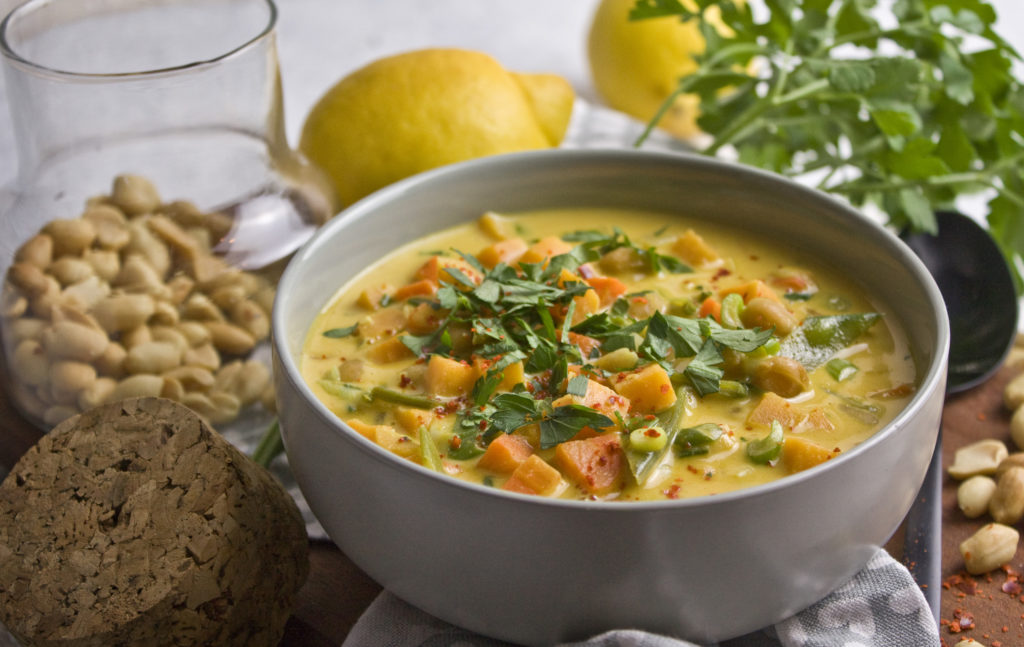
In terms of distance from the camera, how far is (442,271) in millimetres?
2486

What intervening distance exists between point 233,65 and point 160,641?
147 cm

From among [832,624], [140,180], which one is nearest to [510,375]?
[832,624]

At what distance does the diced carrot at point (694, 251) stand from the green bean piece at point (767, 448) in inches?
27.8

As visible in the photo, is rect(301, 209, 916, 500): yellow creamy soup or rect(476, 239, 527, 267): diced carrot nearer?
rect(301, 209, 916, 500): yellow creamy soup

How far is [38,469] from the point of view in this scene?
78.6 inches

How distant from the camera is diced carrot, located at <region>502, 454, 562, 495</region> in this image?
1846 millimetres

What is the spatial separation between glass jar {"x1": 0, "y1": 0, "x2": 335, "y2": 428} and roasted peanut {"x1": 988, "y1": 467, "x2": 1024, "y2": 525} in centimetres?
179

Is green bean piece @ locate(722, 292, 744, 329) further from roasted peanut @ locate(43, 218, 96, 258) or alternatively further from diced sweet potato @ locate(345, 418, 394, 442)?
roasted peanut @ locate(43, 218, 96, 258)

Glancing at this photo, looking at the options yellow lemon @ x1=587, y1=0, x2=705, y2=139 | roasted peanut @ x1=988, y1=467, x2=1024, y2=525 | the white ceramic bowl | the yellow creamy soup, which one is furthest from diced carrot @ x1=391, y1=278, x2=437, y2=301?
yellow lemon @ x1=587, y1=0, x2=705, y2=139

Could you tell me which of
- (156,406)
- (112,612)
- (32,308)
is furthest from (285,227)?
(112,612)

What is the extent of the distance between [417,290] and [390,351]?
0.25 metres

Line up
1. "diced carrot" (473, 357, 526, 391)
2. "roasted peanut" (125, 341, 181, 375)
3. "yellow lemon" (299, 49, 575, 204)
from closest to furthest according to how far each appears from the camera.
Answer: "diced carrot" (473, 357, 526, 391) < "roasted peanut" (125, 341, 181, 375) < "yellow lemon" (299, 49, 575, 204)

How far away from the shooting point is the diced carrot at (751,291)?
2.35m

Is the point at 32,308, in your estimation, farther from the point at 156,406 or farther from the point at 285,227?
the point at 156,406
